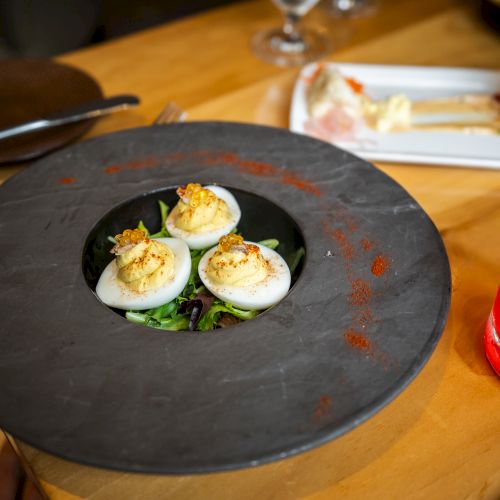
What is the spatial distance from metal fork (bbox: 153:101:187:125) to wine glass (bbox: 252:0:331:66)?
476 mm

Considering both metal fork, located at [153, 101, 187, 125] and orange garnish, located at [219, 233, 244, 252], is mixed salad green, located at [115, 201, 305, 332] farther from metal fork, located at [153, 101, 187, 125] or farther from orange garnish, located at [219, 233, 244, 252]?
metal fork, located at [153, 101, 187, 125]

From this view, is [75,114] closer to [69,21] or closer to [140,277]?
[140,277]

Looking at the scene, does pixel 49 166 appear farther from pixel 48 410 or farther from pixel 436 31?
pixel 436 31

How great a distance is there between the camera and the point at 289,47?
6.59 ft

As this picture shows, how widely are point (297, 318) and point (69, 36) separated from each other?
177 centimetres

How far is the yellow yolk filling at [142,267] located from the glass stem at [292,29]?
118 centimetres

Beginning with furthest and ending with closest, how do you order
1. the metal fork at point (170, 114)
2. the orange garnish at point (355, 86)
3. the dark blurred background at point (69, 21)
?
the dark blurred background at point (69, 21), the orange garnish at point (355, 86), the metal fork at point (170, 114)

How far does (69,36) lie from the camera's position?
2.29m

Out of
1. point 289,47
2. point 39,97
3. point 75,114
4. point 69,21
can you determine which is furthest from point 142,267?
point 69,21

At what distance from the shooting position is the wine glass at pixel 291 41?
74.9 inches

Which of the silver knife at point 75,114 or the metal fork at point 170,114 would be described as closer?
the silver knife at point 75,114

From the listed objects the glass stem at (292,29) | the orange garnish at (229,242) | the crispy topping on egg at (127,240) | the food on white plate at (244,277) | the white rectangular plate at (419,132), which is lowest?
the white rectangular plate at (419,132)

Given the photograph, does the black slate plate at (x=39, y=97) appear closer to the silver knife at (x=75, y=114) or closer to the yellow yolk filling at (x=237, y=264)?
the silver knife at (x=75, y=114)

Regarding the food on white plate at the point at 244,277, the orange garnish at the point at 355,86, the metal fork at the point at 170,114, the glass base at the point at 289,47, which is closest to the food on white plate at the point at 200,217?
the food on white plate at the point at 244,277
